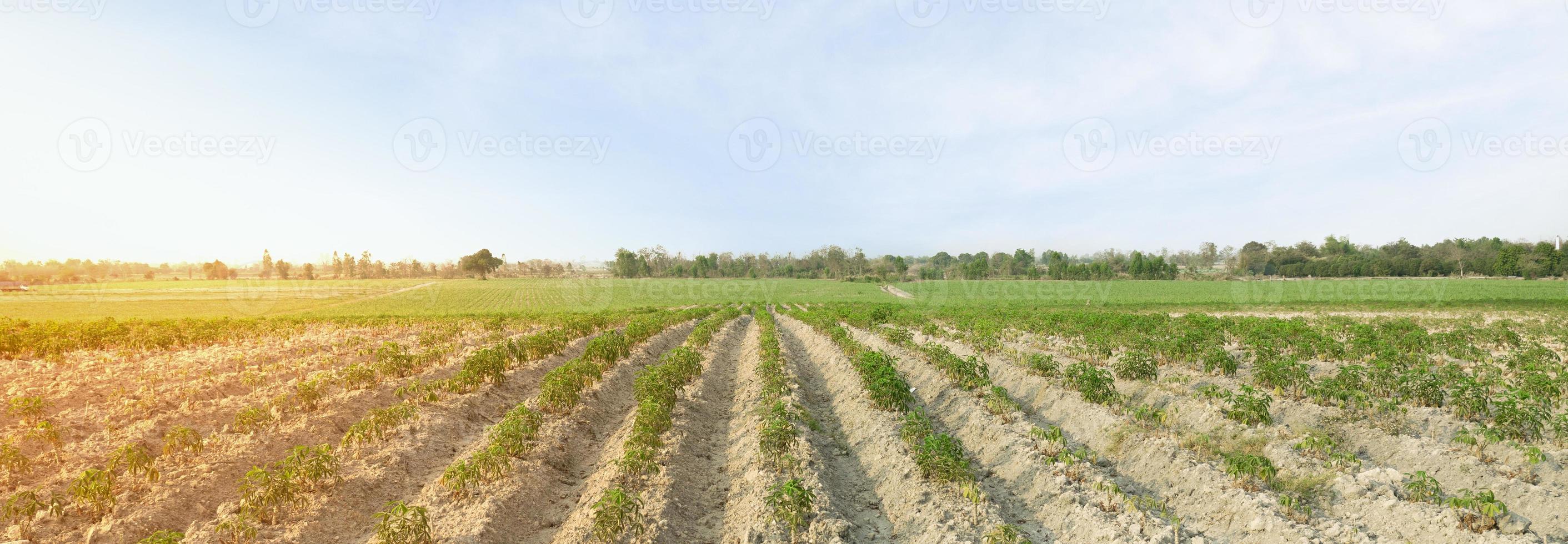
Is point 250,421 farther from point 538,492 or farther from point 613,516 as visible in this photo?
point 613,516

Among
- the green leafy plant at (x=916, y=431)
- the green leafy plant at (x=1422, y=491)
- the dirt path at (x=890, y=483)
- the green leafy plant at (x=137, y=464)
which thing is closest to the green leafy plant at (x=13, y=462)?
the green leafy plant at (x=137, y=464)

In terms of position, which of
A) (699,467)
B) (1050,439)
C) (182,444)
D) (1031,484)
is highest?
(182,444)

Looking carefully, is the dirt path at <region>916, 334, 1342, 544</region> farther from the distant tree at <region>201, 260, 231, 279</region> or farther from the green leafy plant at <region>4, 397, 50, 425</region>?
the distant tree at <region>201, 260, 231, 279</region>

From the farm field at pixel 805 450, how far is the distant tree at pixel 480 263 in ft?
441

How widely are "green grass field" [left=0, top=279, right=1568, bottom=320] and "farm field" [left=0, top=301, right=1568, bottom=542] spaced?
41.6 metres

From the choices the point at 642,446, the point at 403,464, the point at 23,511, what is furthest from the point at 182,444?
the point at 642,446

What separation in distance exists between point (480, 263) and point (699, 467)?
15146 centimetres

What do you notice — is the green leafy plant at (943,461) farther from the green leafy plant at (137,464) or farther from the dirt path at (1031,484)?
the green leafy plant at (137,464)

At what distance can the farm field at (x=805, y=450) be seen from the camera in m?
Answer: 6.56

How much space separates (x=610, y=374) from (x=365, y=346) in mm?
11040

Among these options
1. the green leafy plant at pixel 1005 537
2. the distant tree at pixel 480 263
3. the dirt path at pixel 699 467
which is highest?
the distant tree at pixel 480 263

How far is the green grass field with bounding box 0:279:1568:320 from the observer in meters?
50.5

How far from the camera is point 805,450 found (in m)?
9.34

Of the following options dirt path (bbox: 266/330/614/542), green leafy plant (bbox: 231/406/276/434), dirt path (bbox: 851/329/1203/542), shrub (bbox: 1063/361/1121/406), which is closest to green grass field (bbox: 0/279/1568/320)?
dirt path (bbox: 266/330/614/542)
